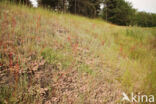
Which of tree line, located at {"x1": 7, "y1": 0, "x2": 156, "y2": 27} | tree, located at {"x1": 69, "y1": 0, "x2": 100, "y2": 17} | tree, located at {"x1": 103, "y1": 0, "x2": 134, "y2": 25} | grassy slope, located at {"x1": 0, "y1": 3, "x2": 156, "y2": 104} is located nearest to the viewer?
grassy slope, located at {"x1": 0, "y1": 3, "x2": 156, "y2": 104}

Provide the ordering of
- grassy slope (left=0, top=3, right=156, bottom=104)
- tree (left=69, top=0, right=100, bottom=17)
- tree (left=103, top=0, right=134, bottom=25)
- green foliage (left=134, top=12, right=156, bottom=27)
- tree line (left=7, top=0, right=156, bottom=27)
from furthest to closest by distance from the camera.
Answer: green foliage (left=134, top=12, right=156, bottom=27) → tree (left=103, top=0, right=134, bottom=25) → tree (left=69, top=0, right=100, bottom=17) → tree line (left=7, top=0, right=156, bottom=27) → grassy slope (left=0, top=3, right=156, bottom=104)

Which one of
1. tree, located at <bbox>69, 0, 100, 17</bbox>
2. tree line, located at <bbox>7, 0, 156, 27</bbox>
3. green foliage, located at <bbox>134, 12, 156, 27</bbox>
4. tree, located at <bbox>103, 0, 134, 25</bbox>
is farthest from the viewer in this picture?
green foliage, located at <bbox>134, 12, 156, 27</bbox>

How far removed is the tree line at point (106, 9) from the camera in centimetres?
693

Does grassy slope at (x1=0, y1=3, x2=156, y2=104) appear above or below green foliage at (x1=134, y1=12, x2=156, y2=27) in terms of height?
below

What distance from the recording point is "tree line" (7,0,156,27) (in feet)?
22.7

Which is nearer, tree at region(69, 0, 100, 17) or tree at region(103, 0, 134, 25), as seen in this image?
tree at region(69, 0, 100, 17)

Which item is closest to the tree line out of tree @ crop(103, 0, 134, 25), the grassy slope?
tree @ crop(103, 0, 134, 25)

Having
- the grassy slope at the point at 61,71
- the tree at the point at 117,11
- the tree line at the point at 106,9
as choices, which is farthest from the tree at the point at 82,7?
the grassy slope at the point at 61,71

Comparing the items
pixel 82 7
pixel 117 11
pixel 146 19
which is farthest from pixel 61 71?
pixel 146 19

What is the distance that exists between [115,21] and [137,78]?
12948mm

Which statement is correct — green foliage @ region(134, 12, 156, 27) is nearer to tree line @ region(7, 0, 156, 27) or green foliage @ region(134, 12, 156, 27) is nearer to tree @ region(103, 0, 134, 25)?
tree line @ region(7, 0, 156, 27)

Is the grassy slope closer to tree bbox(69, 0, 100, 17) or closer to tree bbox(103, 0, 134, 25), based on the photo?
tree bbox(69, 0, 100, 17)

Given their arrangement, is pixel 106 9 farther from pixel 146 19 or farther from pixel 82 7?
pixel 146 19

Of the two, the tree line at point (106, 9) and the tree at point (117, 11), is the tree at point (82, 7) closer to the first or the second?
the tree line at point (106, 9)
